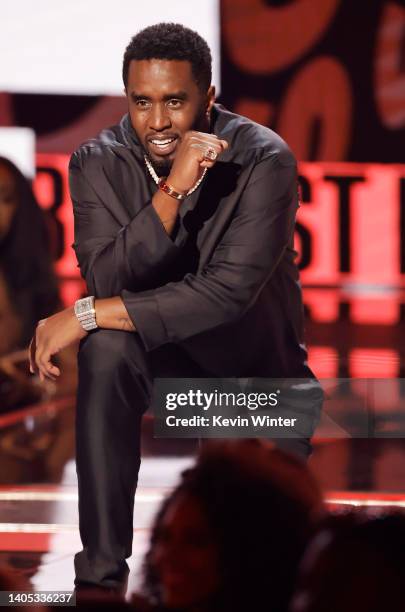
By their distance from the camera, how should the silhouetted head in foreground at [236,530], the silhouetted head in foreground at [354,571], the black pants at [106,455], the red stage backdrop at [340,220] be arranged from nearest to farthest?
the silhouetted head in foreground at [354,571] → the silhouetted head in foreground at [236,530] → the black pants at [106,455] → the red stage backdrop at [340,220]

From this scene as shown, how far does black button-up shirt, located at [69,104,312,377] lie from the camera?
207 cm

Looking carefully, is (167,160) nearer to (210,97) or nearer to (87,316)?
(210,97)

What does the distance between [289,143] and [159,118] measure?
2.37 m

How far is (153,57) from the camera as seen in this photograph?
2.15m

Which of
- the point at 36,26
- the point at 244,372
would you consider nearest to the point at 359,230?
the point at 36,26

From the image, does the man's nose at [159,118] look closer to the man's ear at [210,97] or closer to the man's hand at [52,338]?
the man's ear at [210,97]

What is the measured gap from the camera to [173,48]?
2156 millimetres

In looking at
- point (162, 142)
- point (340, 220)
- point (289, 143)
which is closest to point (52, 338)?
point (162, 142)

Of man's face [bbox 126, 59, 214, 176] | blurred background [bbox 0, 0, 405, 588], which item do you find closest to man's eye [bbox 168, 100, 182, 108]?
man's face [bbox 126, 59, 214, 176]

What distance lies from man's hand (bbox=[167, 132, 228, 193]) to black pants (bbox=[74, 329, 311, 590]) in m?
0.30

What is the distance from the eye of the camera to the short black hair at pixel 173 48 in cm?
215

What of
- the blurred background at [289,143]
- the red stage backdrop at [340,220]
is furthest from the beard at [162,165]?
the red stage backdrop at [340,220]

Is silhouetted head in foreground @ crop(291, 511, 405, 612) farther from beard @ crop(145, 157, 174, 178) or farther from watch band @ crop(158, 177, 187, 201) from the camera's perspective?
beard @ crop(145, 157, 174, 178)

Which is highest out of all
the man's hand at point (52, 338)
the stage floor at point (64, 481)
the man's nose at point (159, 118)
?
the man's nose at point (159, 118)
